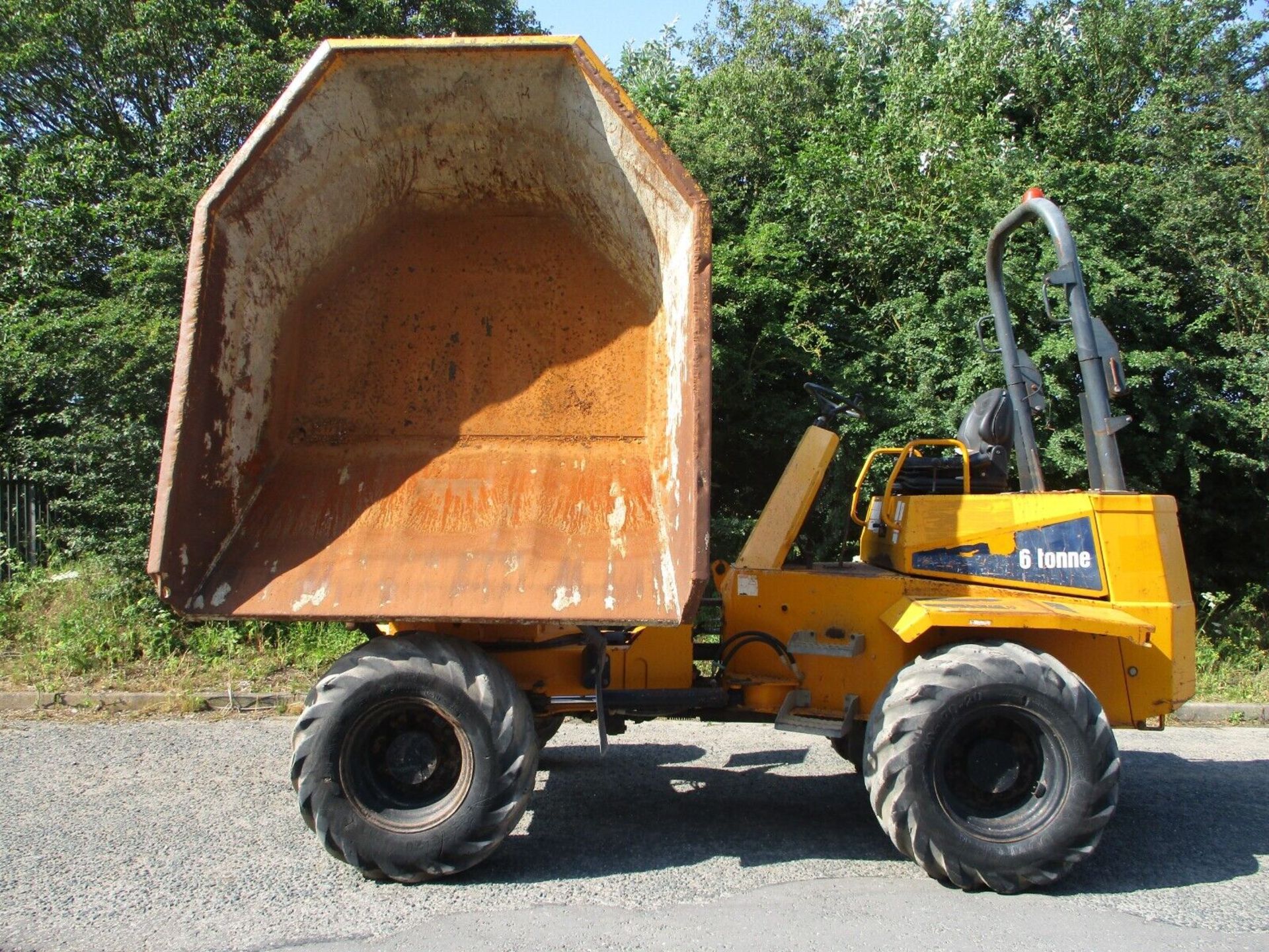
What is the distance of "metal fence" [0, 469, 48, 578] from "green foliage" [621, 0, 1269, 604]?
701cm

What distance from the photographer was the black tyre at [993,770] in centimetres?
405

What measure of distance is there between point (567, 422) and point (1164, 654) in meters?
2.89

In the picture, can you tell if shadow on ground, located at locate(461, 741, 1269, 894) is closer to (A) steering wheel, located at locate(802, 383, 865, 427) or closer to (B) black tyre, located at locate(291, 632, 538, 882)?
(B) black tyre, located at locate(291, 632, 538, 882)

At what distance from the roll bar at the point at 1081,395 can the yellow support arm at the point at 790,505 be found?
0.95 m

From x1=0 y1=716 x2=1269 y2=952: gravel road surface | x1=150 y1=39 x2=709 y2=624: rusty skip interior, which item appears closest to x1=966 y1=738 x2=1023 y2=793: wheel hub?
x1=0 y1=716 x2=1269 y2=952: gravel road surface

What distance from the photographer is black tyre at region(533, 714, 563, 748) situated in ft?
15.6

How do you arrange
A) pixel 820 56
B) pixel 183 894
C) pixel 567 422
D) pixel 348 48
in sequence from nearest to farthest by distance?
pixel 183 894 → pixel 348 48 → pixel 567 422 → pixel 820 56

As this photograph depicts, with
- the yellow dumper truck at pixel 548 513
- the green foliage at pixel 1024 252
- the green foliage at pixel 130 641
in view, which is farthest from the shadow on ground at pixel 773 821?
the green foliage at pixel 130 641

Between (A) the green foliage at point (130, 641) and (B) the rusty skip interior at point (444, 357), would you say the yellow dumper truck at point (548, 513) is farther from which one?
(A) the green foliage at point (130, 641)

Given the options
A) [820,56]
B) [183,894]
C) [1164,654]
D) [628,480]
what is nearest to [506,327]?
[628,480]

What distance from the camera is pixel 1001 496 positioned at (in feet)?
15.4

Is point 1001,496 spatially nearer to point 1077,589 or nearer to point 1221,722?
point 1077,589

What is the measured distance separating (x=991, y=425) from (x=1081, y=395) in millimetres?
485

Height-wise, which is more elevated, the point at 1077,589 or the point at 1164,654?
the point at 1077,589
